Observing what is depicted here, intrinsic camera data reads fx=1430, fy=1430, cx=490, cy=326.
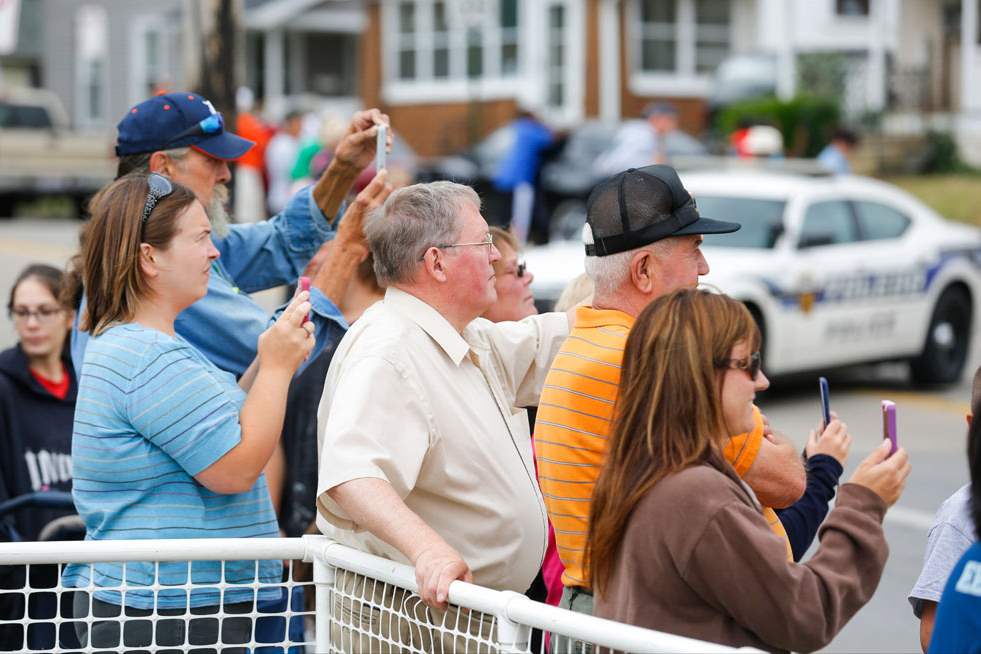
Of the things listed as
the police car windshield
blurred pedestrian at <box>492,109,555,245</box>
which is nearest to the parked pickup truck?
blurred pedestrian at <box>492,109,555,245</box>

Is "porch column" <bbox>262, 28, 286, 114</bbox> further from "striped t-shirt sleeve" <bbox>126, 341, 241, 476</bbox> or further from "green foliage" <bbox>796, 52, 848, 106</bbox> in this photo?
"striped t-shirt sleeve" <bbox>126, 341, 241, 476</bbox>

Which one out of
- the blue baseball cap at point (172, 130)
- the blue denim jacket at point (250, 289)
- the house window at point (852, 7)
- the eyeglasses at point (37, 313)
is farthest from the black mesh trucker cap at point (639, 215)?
the house window at point (852, 7)

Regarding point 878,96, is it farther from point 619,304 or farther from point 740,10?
point 619,304

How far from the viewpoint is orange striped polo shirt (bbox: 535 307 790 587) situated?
10.4 ft

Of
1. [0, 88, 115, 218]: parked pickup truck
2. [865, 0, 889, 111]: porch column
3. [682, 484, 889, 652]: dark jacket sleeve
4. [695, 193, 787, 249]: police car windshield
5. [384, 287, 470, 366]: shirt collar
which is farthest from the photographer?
[865, 0, 889, 111]: porch column

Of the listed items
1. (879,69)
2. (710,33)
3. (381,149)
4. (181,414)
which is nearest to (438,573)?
(181,414)

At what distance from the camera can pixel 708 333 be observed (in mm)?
2785

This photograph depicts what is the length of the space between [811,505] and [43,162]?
90.0ft

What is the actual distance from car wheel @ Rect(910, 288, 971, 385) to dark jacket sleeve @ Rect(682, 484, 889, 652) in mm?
10129

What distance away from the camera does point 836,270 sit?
11.5 meters

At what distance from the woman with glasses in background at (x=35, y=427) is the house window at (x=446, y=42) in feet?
93.0

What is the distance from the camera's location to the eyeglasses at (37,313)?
5.55 metres

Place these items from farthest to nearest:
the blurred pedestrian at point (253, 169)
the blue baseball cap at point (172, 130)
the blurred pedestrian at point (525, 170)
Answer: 1. the blurred pedestrian at point (253, 169)
2. the blurred pedestrian at point (525, 170)
3. the blue baseball cap at point (172, 130)

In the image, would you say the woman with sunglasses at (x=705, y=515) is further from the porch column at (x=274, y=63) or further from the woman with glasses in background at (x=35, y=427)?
the porch column at (x=274, y=63)
